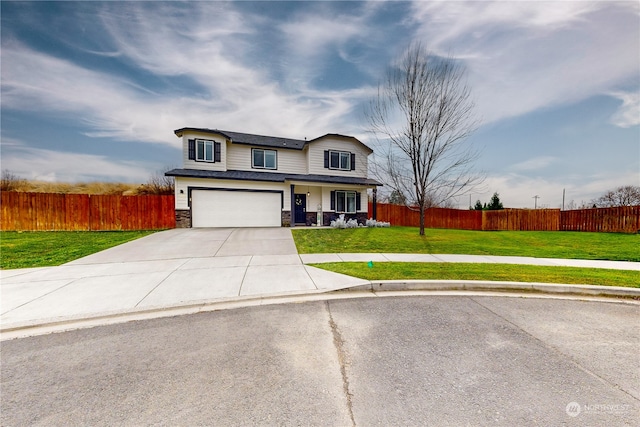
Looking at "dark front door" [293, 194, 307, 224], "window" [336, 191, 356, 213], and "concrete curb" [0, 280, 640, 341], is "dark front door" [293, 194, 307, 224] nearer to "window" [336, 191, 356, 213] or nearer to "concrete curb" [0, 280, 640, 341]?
"window" [336, 191, 356, 213]

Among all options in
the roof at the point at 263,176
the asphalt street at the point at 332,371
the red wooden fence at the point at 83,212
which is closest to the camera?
the asphalt street at the point at 332,371

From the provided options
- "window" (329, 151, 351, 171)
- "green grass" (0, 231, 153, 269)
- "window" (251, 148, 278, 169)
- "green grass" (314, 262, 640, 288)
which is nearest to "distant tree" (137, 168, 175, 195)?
"window" (251, 148, 278, 169)

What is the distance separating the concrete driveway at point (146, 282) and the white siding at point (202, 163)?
9.65 meters

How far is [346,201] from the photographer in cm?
2062

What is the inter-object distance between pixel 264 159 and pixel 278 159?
1.12m

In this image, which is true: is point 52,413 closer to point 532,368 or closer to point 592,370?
point 532,368

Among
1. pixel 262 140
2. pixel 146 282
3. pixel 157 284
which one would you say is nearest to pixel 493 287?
pixel 157 284

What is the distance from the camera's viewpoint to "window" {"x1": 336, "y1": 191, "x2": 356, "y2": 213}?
2045 centimetres

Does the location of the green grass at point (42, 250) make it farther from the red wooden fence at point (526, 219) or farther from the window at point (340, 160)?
the red wooden fence at point (526, 219)

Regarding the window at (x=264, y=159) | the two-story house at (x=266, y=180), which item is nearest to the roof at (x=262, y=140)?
the two-story house at (x=266, y=180)

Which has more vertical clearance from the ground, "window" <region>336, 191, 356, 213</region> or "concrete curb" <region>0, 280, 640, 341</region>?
"window" <region>336, 191, 356, 213</region>

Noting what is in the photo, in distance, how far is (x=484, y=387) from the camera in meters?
2.35

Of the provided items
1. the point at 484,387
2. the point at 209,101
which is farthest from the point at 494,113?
the point at 209,101

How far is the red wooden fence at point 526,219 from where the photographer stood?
52.7 ft
